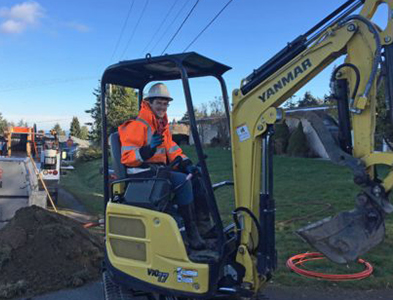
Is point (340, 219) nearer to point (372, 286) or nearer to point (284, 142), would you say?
point (372, 286)

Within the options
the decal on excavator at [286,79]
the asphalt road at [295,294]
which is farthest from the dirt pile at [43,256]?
the decal on excavator at [286,79]

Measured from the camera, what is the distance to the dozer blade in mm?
3383

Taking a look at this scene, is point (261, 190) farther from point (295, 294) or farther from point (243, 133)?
point (295, 294)

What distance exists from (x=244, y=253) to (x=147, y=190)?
1094 millimetres

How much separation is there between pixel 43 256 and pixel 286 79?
4.33 meters

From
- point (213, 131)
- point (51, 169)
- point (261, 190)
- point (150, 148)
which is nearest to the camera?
point (261, 190)

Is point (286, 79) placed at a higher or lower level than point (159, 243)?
higher

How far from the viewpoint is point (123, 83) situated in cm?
508

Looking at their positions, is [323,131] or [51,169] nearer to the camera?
[323,131]

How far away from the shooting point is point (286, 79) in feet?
12.1

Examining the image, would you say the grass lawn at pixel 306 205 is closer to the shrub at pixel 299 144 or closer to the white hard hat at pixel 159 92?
the shrub at pixel 299 144

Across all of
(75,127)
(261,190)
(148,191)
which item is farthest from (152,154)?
(75,127)

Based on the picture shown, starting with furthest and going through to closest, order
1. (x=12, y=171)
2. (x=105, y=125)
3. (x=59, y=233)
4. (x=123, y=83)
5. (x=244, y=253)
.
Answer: (x=12, y=171)
(x=59, y=233)
(x=123, y=83)
(x=105, y=125)
(x=244, y=253)

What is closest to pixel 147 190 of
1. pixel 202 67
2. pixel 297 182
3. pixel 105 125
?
pixel 105 125
